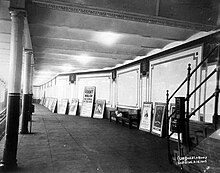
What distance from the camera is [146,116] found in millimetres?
8008

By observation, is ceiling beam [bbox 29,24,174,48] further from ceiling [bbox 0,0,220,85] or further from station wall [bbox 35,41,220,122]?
station wall [bbox 35,41,220,122]

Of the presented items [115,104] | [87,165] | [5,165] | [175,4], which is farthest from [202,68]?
[115,104]

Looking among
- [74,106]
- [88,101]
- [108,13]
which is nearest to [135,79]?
[88,101]

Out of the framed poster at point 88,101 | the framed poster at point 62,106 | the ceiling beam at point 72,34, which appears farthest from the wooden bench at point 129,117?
the framed poster at point 62,106

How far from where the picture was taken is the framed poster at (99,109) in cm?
1207

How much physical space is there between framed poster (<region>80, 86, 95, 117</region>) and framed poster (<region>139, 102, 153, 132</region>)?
4.95m

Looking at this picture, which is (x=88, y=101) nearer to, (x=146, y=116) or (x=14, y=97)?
(x=146, y=116)

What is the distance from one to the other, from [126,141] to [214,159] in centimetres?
304

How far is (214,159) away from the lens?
330cm

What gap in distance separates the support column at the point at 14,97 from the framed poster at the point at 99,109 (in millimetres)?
8249

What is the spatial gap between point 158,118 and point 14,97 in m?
4.83

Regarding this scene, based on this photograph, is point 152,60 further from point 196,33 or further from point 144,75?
point 196,33

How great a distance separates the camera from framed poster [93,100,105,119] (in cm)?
1207

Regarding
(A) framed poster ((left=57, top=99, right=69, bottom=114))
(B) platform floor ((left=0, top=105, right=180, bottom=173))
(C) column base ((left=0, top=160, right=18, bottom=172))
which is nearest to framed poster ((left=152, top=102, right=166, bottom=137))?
(B) platform floor ((left=0, top=105, right=180, bottom=173))
